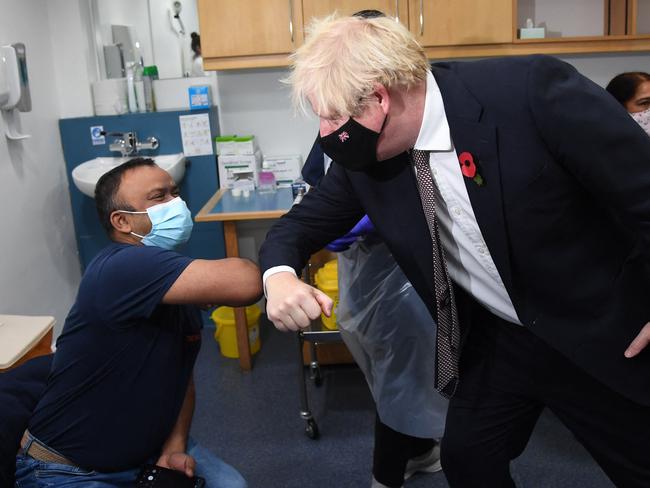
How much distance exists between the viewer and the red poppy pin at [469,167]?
3.52 ft

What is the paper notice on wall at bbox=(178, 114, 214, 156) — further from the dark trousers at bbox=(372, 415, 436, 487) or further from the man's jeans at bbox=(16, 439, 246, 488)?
the man's jeans at bbox=(16, 439, 246, 488)

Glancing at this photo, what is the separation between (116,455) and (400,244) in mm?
701

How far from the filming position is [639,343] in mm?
1115

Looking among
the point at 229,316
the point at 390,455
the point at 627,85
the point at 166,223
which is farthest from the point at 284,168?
the point at 166,223

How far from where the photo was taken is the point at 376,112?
1.09m

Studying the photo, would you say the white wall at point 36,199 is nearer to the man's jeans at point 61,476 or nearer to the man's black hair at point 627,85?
the man's jeans at point 61,476

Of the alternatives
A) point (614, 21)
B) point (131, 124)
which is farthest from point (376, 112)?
point (614, 21)

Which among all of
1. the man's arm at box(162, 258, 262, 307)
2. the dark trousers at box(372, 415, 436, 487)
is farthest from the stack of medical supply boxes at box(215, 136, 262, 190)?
the man's arm at box(162, 258, 262, 307)

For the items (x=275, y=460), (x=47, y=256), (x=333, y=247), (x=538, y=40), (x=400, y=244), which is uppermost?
(x=538, y=40)

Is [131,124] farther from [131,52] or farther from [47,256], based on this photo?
[47,256]

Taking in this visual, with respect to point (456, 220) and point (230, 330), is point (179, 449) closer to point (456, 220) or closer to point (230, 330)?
point (456, 220)

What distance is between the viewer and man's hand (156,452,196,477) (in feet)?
4.35

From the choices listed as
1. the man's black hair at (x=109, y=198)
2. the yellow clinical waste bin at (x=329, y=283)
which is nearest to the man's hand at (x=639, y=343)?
the man's black hair at (x=109, y=198)

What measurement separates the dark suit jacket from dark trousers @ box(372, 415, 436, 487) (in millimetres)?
770
